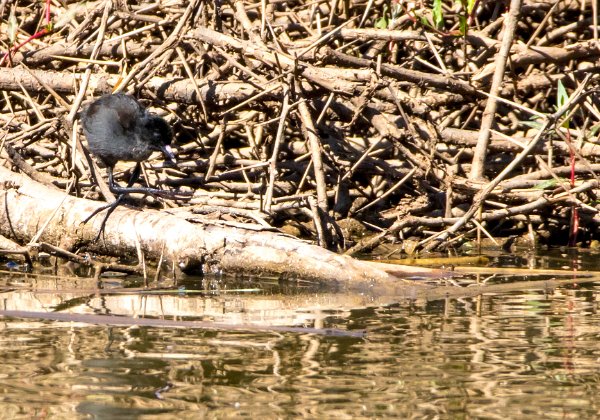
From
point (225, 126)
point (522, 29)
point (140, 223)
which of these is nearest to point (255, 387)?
point (140, 223)

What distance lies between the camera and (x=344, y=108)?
22.6ft

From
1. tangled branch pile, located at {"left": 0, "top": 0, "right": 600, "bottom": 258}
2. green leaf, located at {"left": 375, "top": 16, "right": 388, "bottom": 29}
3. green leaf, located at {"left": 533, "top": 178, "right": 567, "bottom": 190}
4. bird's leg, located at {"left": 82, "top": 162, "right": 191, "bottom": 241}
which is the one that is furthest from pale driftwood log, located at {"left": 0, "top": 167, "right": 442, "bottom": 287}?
green leaf, located at {"left": 375, "top": 16, "right": 388, "bottom": 29}

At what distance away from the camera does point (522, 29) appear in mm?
7941

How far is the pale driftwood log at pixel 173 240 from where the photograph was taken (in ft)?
16.6

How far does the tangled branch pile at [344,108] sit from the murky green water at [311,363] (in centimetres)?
153

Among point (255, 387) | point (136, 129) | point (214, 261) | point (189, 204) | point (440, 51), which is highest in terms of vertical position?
point (440, 51)

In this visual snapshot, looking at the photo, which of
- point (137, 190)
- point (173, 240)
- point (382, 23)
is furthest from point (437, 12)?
point (173, 240)

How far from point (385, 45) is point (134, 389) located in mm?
4914

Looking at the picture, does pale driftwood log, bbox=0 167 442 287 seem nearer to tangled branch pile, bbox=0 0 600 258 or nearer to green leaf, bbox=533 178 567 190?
tangled branch pile, bbox=0 0 600 258

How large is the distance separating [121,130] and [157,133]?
24 cm

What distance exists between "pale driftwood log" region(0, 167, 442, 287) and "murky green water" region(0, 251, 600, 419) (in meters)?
0.53

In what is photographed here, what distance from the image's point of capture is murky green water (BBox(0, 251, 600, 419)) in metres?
2.93

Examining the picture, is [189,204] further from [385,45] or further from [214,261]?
[385,45]

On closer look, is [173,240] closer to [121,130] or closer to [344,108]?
[121,130]
